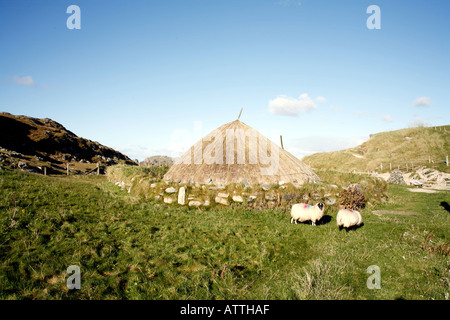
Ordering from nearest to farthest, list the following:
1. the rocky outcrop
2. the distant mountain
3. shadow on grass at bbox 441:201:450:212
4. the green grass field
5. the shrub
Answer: the green grass field < the shrub < shadow on grass at bbox 441:201:450:212 < the distant mountain < the rocky outcrop

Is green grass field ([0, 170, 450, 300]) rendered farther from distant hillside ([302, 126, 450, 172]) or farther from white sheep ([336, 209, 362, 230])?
distant hillside ([302, 126, 450, 172])

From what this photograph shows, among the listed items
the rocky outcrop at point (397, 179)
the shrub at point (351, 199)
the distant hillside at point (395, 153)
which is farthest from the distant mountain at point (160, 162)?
the distant hillside at point (395, 153)

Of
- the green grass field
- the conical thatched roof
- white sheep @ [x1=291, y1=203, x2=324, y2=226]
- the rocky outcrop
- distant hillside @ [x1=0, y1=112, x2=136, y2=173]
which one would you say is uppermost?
distant hillside @ [x1=0, y1=112, x2=136, y2=173]

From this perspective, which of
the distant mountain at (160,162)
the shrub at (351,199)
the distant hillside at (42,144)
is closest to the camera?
the shrub at (351,199)

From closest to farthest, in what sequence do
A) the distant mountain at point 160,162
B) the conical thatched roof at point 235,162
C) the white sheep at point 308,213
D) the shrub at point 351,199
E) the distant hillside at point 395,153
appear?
the white sheep at point 308,213 → the shrub at point 351,199 → the conical thatched roof at point 235,162 → the distant mountain at point 160,162 → the distant hillside at point 395,153

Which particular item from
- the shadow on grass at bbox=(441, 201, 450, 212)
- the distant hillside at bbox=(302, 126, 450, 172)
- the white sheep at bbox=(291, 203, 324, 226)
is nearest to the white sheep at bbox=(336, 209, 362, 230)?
the white sheep at bbox=(291, 203, 324, 226)

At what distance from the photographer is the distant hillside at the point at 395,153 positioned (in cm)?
4399

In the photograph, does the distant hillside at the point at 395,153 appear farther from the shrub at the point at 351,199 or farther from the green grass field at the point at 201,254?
the green grass field at the point at 201,254

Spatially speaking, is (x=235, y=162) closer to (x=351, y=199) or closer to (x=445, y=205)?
(x=351, y=199)

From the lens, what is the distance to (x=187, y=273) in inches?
208

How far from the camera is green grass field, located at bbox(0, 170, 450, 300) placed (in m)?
4.53

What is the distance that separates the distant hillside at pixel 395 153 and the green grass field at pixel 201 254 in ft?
116

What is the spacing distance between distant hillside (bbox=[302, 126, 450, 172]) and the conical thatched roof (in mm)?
31518
